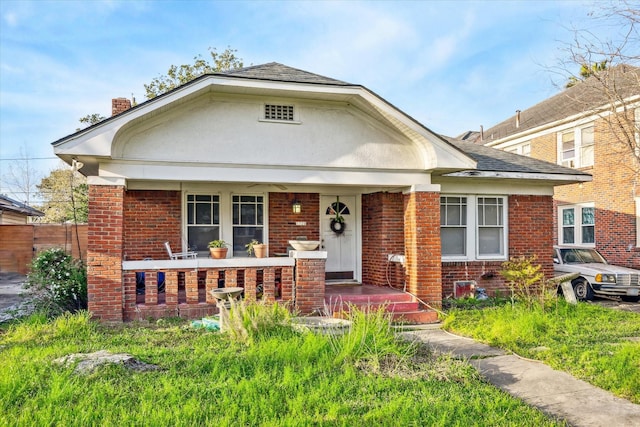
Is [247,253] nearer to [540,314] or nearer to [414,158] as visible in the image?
[414,158]

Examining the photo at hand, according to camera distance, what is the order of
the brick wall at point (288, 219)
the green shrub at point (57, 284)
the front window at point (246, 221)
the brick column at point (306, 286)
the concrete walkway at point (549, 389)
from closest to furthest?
the concrete walkway at point (549, 389) → the green shrub at point (57, 284) → the brick column at point (306, 286) → the front window at point (246, 221) → the brick wall at point (288, 219)

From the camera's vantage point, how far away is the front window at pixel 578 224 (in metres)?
18.3

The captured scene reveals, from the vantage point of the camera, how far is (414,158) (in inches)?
384

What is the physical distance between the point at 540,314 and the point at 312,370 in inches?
210

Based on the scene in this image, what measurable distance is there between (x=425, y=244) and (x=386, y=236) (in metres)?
1.29

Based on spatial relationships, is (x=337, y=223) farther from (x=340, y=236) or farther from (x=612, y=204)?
(x=612, y=204)

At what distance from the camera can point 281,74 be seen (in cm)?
901

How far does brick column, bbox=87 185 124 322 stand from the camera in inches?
316

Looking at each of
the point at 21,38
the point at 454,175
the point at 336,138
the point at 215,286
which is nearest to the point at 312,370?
the point at 215,286

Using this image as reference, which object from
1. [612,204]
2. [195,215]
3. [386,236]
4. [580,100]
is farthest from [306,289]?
[612,204]

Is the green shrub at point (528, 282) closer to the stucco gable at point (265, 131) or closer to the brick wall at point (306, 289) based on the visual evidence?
the stucco gable at point (265, 131)

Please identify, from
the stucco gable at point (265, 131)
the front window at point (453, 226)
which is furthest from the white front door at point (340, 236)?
the stucco gable at point (265, 131)

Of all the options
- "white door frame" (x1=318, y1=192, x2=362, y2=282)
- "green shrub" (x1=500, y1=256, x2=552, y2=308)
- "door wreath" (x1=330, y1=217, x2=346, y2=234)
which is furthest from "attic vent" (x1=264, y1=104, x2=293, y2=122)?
"green shrub" (x1=500, y1=256, x2=552, y2=308)

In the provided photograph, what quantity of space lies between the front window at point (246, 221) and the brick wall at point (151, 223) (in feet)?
4.19
